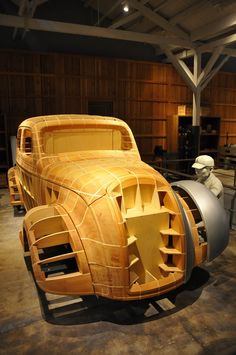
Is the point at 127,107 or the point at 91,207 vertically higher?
the point at 127,107

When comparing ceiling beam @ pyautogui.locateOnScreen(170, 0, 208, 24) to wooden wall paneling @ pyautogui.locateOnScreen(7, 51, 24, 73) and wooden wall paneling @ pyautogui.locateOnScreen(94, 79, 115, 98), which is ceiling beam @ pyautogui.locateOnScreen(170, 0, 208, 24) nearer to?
wooden wall paneling @ pyautogui.locateOnScreen(94, 79, 115, 98)

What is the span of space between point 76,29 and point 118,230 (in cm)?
714

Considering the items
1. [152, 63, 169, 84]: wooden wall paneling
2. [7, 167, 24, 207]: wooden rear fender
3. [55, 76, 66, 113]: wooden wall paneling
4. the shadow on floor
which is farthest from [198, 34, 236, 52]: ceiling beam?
the shadow on floor

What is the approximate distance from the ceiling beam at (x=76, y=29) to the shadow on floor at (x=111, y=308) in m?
6.63

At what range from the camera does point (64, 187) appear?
3.11 metres

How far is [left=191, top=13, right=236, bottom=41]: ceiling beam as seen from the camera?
8.06 m

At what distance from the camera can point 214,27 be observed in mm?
8633

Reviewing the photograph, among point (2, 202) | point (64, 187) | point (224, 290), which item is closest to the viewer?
point (64, 187)

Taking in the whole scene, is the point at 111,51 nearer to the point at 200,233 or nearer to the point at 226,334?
the point at 200,233

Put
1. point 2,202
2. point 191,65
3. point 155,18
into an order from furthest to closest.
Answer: point 191,65
point 155,18
point 2,202

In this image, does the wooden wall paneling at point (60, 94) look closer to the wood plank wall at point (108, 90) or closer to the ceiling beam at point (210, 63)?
the wood plank wall at point (108, 90)

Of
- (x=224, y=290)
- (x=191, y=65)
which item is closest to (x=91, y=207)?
(x=224, y=290)

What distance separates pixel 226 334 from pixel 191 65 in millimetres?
12213

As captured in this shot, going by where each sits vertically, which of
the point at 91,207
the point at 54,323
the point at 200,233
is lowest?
the point at 54,323
